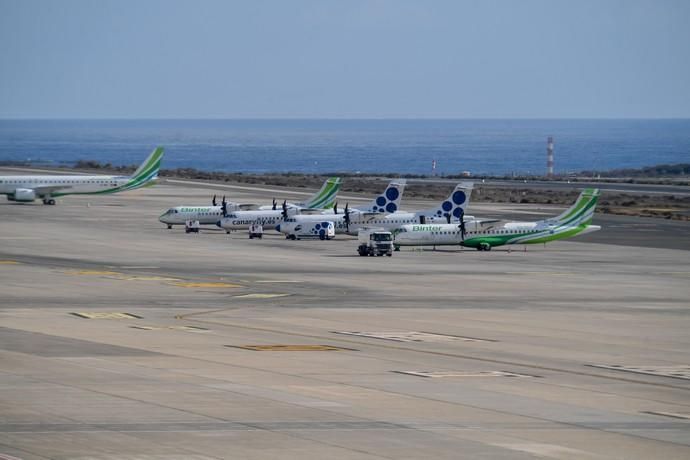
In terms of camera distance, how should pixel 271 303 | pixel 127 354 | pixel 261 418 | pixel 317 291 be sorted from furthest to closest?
pixel 317 291 → pixel 271 303 → pixel 127 354 → pixel 261 418

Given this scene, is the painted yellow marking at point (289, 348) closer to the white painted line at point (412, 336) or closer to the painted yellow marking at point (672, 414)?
the white painted line at point (412, 336)

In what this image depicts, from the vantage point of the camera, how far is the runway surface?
3459 centimetres

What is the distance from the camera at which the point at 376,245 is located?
10888 cm

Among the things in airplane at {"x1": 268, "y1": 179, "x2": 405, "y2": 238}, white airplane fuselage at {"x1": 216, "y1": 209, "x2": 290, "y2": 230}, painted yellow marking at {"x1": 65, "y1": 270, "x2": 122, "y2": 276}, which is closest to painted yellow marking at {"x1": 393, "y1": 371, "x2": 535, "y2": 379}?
painted yellow marking at {"x1": 65, "y1": 270, "x2": 122, "y2": 276}

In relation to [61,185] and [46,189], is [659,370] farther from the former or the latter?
[61,185]

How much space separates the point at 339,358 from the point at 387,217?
7495 cm

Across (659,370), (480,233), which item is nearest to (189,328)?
(659,370)

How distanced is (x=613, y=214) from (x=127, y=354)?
11890cm

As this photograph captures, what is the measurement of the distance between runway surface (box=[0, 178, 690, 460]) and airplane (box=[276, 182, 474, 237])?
20.2 m

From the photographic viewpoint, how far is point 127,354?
1960 inches

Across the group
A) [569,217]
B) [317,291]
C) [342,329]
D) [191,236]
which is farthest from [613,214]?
[342,329]

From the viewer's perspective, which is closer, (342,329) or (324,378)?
(324,378)

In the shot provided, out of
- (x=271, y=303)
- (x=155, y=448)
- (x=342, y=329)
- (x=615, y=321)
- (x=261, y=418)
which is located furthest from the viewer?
(x=271, y=303)

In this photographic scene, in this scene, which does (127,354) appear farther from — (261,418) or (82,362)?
(261,418)
